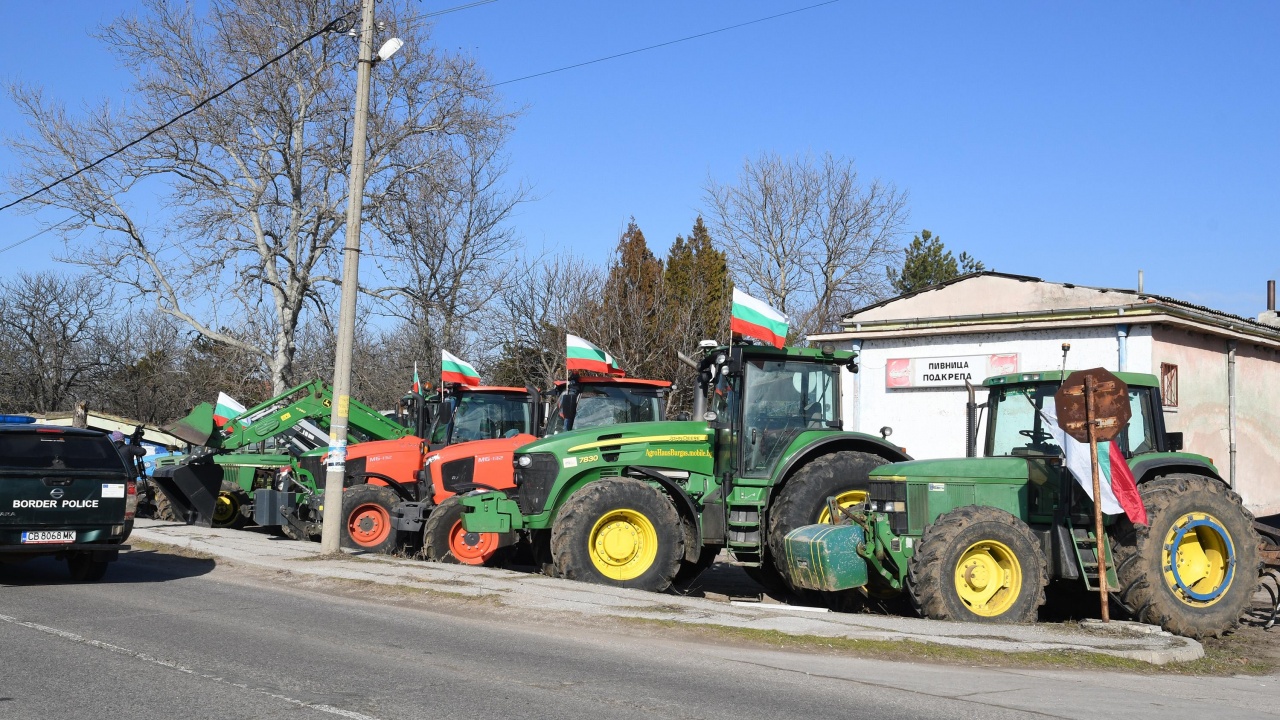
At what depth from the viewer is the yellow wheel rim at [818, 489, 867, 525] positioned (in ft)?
40.2

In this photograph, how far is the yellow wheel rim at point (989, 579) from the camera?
10.3m

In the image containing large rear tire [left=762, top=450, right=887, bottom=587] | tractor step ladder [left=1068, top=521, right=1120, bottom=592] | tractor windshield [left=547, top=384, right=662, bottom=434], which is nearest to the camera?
tractor step ladder [left=1068, top=521, right=1120, bottom=592]

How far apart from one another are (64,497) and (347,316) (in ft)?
14.5

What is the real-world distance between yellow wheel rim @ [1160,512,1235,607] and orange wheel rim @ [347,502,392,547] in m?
10.9

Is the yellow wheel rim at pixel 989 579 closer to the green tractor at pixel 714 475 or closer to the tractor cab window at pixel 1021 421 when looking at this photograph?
the tractor cab window at pixel 1021 421

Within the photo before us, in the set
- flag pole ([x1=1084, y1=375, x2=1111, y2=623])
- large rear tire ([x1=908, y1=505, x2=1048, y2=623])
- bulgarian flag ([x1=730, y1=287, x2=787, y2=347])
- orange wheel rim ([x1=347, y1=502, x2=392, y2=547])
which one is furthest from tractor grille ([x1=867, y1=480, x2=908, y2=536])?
orange wheel rim ([x1=347, y1=502, x2=392, y2=547])

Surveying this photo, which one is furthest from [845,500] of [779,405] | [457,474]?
[457,474]

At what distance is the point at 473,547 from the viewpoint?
15266mm

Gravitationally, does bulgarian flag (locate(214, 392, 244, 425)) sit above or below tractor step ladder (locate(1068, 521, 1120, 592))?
above

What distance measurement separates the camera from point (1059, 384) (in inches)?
447

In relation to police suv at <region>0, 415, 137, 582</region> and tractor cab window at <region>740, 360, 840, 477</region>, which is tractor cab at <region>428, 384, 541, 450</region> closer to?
police suv at <region>0, 415, 137, 582</region>

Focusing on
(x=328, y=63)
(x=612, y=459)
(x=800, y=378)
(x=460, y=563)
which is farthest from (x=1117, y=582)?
(x=328, y=63)

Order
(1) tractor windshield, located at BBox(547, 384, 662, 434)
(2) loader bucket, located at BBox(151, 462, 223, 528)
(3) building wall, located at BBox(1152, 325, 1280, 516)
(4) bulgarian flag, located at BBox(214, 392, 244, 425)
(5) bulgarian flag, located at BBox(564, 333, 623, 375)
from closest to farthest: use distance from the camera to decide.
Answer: (1) tractor windshield, located at BBox(547, 384, 662, 434) < (5) bulgarian flag, located at BBox(564, 333, 623, 375) < (2) loader bucket, located at BBox(151, 462, 223, 528) < (4) bulgarian flag, located at BBox(214, 392, 244, 425) < (3) building wall, located at BBox(1152, 325, 1280, 516)

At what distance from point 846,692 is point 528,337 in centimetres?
2873
